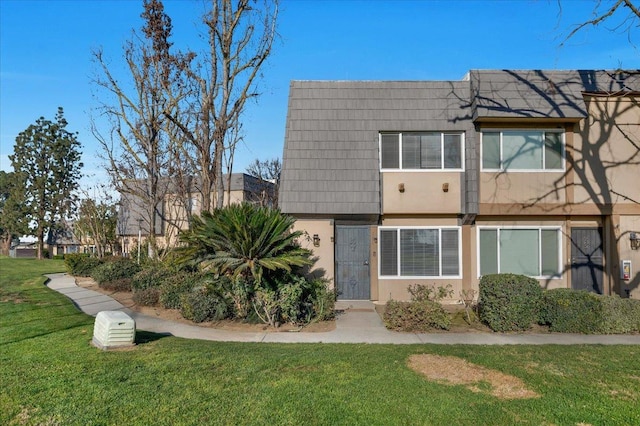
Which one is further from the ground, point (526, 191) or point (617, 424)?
point (526, 191)

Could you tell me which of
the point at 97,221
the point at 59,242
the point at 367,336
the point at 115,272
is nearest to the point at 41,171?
the point at 59,242

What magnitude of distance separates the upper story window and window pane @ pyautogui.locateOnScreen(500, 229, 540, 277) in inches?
101

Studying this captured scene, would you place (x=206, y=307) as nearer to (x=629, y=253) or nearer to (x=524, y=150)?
(x=524, y=150)

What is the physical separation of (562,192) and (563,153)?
3.74ft

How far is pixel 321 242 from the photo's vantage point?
12898 millimetres

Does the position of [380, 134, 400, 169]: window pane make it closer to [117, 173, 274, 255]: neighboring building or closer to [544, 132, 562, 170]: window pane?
[544, 132, 562, 170]: window pane

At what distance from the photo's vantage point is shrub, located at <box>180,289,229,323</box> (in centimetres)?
1034

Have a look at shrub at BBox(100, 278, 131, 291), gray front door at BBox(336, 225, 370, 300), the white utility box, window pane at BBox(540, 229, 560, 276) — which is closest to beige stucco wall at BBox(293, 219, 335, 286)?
gray front door at BBox(336, 225, 370, 300)

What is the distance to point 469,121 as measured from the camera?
1320 cm

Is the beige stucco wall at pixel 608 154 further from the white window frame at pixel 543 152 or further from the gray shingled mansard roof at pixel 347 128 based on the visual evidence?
the gray shingled mansard roof at pixel 347 128

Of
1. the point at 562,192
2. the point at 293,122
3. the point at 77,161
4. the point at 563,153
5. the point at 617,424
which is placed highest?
the point at 77,161

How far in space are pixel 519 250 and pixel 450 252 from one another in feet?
6.58

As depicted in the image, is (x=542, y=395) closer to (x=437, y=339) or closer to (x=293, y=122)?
(x=437, y=339)

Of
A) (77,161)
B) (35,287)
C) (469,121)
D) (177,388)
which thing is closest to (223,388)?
(177,388)
